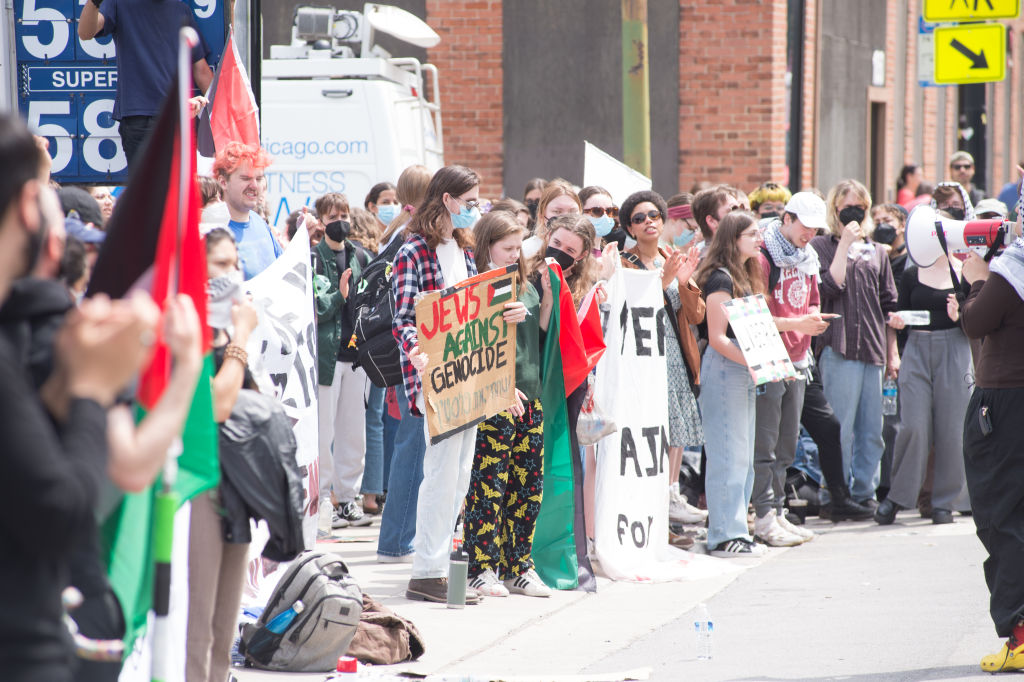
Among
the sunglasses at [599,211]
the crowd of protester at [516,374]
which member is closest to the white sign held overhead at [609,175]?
the crowd of protester at [516,374]

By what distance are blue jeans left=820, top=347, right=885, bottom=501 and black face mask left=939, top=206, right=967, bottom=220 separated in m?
1.14

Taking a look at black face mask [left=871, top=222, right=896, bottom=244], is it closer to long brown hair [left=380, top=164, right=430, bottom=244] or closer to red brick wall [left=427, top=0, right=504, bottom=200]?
A: long brown hair [left=380, top=164, right=430, bottom=244]

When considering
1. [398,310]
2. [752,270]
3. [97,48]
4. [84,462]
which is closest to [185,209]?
[84,462]

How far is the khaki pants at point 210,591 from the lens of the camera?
4.39 m

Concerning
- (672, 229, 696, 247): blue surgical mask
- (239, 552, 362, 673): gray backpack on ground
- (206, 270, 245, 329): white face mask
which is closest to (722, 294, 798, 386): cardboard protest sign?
(672, 229, 696, 247): blue surgical mask

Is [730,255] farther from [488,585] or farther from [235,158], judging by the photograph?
[235,158]

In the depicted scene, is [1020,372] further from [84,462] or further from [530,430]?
[84,462]

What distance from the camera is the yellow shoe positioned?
566 centimetres

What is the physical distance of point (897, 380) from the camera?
998 cm

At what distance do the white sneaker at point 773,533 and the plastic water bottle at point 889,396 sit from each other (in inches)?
64.6

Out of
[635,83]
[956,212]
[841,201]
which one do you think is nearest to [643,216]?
[841,201]

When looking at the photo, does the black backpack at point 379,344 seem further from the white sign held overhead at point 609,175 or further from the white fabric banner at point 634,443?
the white sign held overhead at point 609,175

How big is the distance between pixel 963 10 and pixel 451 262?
7665 millimetres

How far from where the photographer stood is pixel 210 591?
4422 mm
